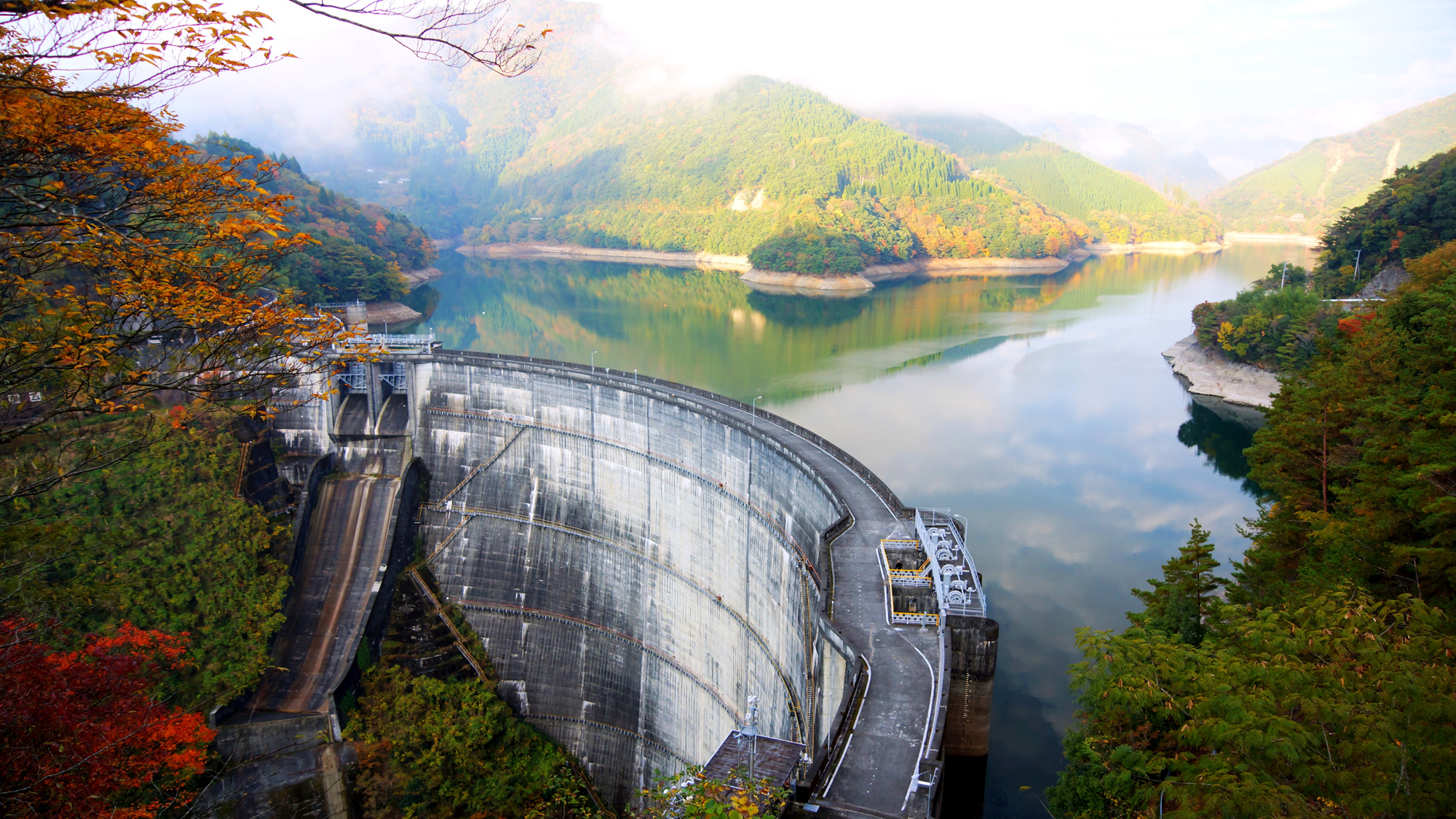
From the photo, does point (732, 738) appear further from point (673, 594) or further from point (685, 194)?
point (685, 194)

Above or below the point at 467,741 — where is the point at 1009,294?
above

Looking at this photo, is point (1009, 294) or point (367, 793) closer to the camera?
point (367, 793)

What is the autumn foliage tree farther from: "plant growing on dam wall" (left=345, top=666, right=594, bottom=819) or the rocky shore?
the rocky shore

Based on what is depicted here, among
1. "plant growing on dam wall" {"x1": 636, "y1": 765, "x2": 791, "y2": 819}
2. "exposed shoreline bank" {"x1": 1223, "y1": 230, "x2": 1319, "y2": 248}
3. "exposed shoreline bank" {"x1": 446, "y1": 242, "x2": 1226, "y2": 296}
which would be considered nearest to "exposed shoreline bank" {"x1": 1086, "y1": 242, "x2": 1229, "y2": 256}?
"exposed shoreline bank" {"x1": 446, "y1": 242, "x2": 1226, "y2": 296}

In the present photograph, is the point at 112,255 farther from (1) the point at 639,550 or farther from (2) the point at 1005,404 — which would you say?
(2) the point at 1005,404

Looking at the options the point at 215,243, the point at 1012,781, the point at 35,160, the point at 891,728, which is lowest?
the point at 1012,781

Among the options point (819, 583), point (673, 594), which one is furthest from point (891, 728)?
point (673, 594)

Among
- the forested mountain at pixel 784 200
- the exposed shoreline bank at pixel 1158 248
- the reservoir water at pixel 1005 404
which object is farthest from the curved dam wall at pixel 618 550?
the exposed shoreline bank at pixel 1158 248
